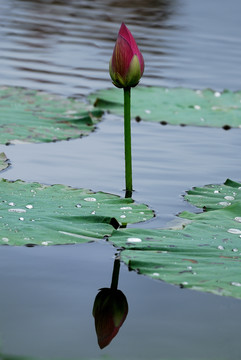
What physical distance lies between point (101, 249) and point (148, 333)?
0.57 m

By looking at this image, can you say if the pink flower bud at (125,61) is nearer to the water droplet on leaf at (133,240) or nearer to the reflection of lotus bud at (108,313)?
the water droplet on leaf at (133,240)

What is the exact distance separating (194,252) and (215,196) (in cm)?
66

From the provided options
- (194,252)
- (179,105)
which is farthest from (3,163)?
(179,105)

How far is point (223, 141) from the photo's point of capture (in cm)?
412

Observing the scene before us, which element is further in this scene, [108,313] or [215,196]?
[215,196]

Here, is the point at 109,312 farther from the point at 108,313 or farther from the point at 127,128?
the point at 127,128

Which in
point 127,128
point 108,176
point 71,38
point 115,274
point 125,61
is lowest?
point 71,38

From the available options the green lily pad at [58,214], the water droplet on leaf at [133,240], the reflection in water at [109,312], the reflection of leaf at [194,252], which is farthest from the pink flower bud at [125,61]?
the reflection in water at [109,312]

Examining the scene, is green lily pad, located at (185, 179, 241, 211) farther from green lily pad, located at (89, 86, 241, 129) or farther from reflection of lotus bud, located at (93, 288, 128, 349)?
green lily pad, located at (89, 86, 241, 129)

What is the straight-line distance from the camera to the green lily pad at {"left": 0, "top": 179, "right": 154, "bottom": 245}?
88.0 inches

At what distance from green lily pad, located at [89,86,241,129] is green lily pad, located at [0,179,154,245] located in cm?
163

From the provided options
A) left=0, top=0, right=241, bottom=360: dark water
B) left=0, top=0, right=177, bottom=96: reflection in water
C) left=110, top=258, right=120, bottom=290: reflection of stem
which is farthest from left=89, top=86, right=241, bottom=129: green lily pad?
left=110, top=258, right=120, bottom=290: reflection of stem

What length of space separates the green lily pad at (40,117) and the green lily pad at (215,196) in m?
0.97

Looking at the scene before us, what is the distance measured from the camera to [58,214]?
2.40 m
